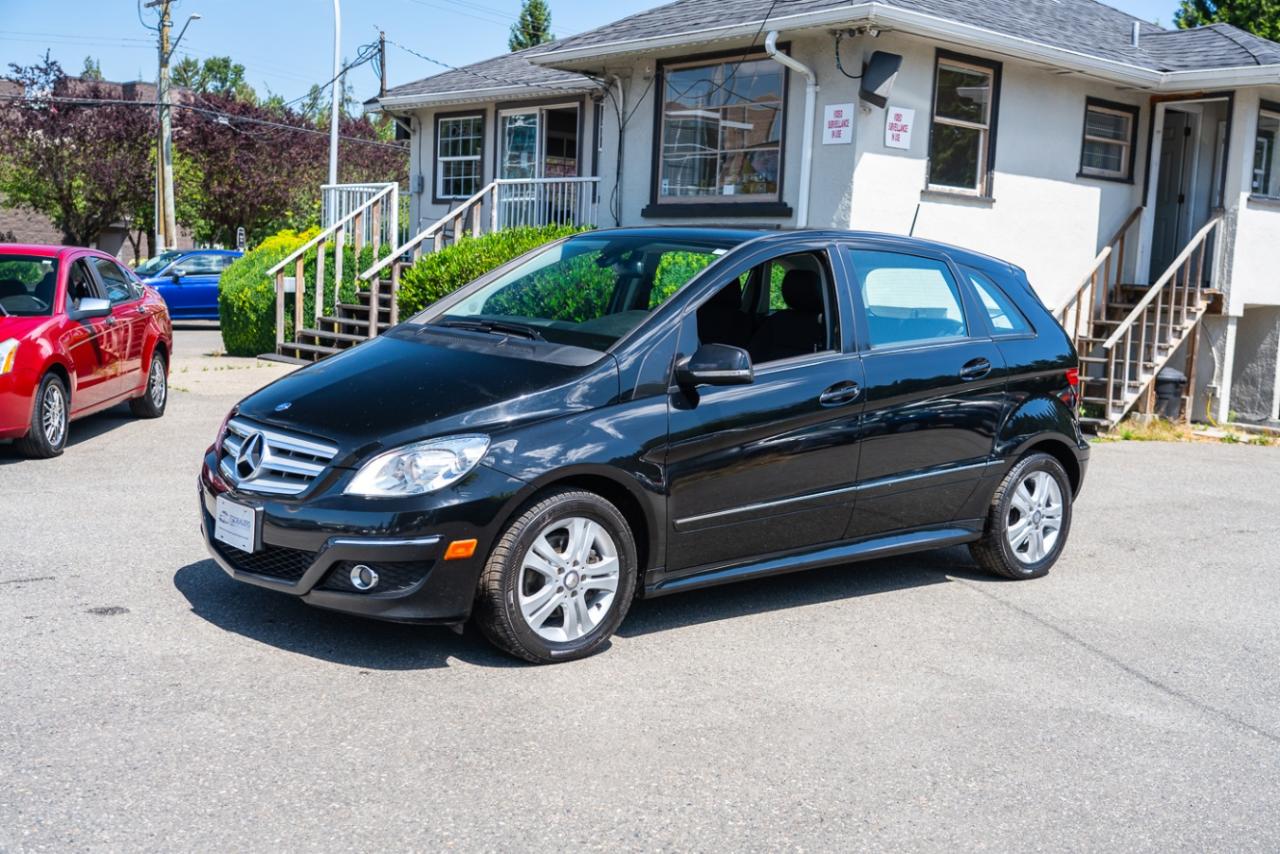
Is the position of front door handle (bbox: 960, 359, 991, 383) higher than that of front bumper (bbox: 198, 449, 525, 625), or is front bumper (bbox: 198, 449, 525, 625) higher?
front door handle (bbox: 960, 359, 991, 383)

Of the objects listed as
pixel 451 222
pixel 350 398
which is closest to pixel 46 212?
pixel 451 222

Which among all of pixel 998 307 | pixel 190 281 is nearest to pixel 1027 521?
pixel 998 307

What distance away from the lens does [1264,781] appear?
4422mm

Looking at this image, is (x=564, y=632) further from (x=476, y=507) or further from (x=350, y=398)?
(x=350, y=398)

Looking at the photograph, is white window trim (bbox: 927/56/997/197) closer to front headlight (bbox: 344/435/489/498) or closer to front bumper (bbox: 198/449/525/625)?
front headlight (bbox: 344/435/489/498)

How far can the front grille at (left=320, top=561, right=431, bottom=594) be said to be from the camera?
484 centimetres

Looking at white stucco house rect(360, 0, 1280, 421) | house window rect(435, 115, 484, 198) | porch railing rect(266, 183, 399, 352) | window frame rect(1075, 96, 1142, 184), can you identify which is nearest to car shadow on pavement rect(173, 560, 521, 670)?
white stucco house rect(360, 0, 1280, 421)

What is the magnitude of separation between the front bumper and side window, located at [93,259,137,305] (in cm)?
639

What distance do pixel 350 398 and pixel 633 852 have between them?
7.75ft

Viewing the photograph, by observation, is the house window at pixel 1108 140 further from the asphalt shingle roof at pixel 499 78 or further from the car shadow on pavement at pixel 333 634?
the car shadow on pavement at pixel 333 634

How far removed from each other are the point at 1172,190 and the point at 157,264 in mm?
19467

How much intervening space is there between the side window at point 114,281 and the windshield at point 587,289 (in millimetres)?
5369

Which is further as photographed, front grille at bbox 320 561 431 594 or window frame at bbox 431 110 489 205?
window frame at bbox 431 110 489 205

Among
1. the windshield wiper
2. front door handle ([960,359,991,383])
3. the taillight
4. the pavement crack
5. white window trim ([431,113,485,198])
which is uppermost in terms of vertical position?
white window trim ([431,113,485,198])
